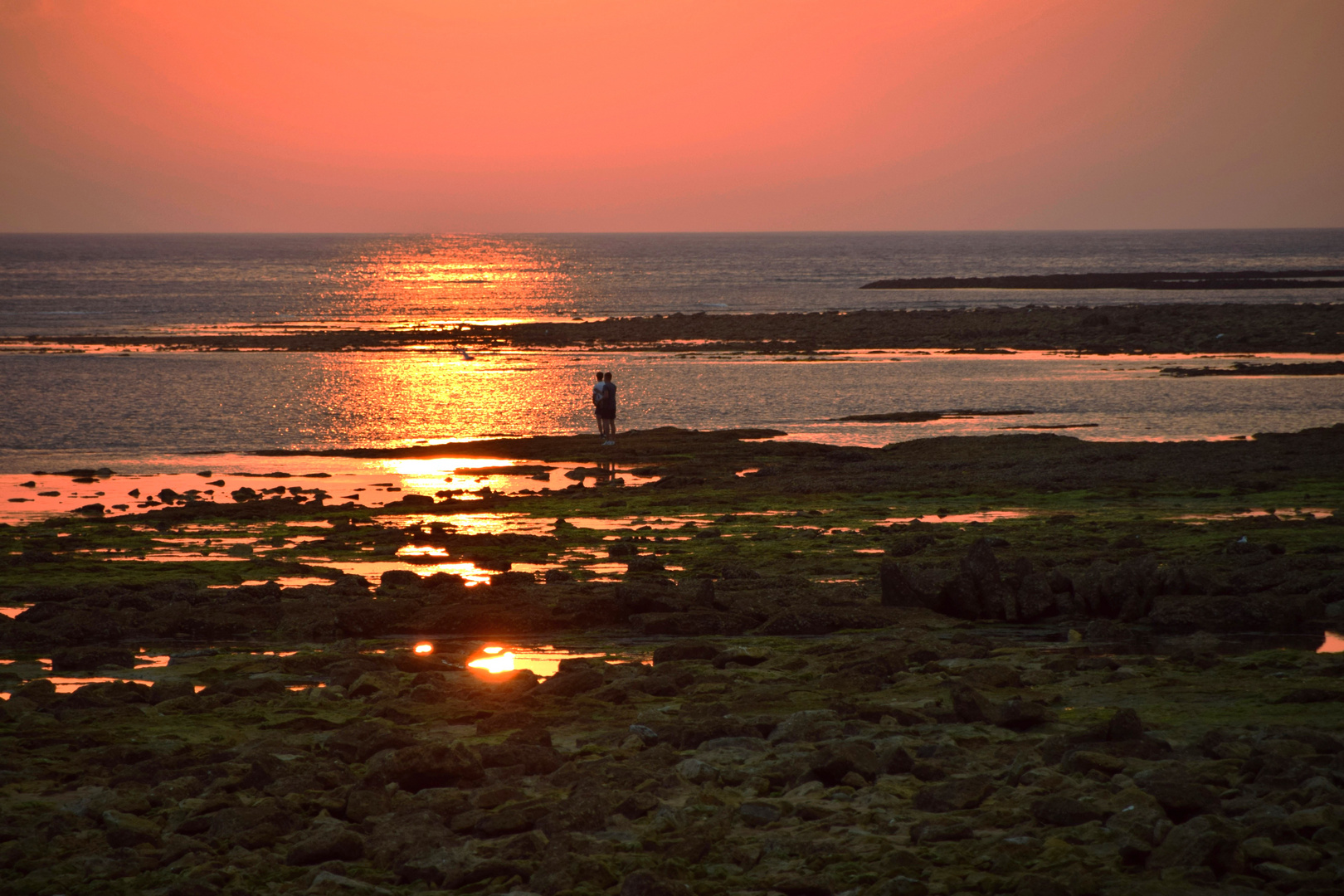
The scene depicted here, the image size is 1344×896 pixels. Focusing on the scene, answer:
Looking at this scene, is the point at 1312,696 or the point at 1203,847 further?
the point at 1312,696

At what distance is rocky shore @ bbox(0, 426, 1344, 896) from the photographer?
6297 millimetres

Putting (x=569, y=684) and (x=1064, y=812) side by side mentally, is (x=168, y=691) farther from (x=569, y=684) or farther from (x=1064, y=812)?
(x=1064, y=812)

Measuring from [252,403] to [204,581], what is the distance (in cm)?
2285

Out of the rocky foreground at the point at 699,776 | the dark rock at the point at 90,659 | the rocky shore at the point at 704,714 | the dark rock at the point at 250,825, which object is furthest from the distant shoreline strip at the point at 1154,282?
the dark rock at the point at 250,825

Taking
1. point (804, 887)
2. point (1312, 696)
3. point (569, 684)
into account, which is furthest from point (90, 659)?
point (1312, 696)

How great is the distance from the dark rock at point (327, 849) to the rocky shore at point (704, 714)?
0.02 m

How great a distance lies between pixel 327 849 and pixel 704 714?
308cm

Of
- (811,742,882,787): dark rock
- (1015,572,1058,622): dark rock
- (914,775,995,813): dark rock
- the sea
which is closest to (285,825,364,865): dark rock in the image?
(811,742,882,787): dark rock

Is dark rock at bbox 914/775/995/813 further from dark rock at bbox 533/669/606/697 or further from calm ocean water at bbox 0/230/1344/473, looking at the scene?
calm ocean water at bbox 0/230/1344/473

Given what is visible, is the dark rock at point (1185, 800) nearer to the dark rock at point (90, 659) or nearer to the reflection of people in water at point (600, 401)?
the dark rock at point (90, 659)

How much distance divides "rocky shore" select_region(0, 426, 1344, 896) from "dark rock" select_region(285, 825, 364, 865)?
0.9 inches

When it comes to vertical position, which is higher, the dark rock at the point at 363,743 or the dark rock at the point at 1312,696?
the dark rock at the point at 1312,696

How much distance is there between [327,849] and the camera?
6512 millimetres

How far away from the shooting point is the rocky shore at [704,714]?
630cm
